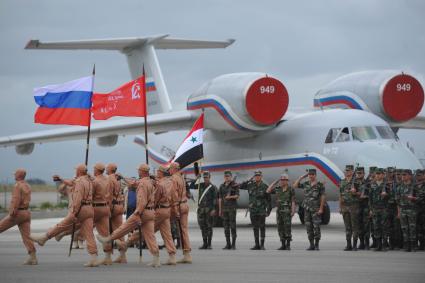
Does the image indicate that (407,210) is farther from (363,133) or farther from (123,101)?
(363,133)

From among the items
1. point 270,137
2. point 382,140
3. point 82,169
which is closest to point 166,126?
point 270,137

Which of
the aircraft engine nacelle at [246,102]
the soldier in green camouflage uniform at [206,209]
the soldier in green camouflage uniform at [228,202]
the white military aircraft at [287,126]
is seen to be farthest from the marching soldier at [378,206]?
the aircraft engine nacelle at [246,102]

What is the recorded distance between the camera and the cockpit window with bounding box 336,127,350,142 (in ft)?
68.4

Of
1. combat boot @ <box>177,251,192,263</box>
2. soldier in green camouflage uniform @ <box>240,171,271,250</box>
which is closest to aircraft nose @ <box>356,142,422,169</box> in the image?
soldier in green camouflage uniform @ <box>240,171,271,250</box>

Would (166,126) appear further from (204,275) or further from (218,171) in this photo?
(204,275)

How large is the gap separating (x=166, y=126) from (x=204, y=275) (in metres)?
13.5

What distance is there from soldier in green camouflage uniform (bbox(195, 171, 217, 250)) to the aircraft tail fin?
1106cm

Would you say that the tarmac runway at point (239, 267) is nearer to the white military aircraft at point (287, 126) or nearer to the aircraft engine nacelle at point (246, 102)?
the white military aircraft at point (287, 126)

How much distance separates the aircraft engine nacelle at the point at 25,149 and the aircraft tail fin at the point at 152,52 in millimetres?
3728

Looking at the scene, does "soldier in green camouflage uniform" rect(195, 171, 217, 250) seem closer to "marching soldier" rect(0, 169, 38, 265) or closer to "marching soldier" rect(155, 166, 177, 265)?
"marching soldier" rect(155, 166, 177, 265)

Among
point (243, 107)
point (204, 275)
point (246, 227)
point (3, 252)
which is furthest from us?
point (246, 227)

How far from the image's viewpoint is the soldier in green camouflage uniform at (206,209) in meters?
16.5

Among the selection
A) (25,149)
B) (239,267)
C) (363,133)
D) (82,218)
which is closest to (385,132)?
(363,133)

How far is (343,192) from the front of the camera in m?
16.3
